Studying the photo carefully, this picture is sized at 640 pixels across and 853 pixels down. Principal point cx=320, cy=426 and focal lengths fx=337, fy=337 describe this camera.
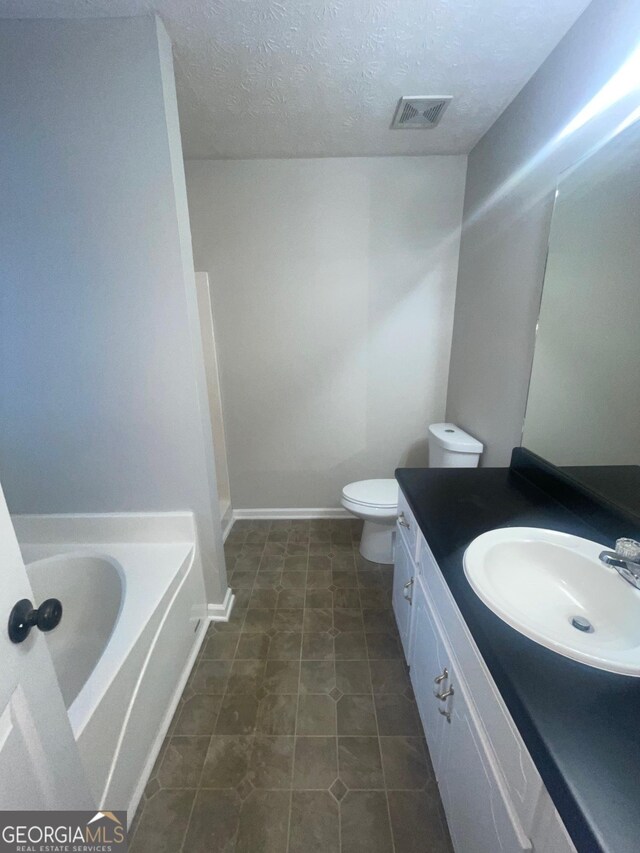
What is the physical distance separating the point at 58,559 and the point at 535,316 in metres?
2.26

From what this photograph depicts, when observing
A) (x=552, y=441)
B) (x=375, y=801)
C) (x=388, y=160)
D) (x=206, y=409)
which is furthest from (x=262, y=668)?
(x=388, y=160)

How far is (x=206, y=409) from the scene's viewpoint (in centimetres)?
156

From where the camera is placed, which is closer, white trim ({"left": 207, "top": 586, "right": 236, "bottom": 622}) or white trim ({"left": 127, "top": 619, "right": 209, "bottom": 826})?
white trim ({"left": 127, "top": 619, "right": 209, "bottom": 826})

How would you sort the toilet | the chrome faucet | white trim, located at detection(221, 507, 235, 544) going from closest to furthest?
the chrome faucet, the toilet, white trim, located at detection(221, 507, 235, 544)

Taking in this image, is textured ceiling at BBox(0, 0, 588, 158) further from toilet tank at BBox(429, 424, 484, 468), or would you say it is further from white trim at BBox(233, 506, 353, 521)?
white trim at BBox(233, 506, 353, 521)

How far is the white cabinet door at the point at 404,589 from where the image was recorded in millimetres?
1298

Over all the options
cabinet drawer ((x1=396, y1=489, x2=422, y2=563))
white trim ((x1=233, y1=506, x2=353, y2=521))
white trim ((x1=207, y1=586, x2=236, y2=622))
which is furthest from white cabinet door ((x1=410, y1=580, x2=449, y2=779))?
white trim ((x1=233, y1=506, x2=353, y2=521))

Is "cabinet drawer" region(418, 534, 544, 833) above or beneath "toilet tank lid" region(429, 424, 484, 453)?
beneath

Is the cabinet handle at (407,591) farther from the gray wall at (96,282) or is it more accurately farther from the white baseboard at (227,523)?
the white baseboard at (227,523)

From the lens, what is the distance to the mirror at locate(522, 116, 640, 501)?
938 mm

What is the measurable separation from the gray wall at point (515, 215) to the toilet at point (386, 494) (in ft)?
0.28

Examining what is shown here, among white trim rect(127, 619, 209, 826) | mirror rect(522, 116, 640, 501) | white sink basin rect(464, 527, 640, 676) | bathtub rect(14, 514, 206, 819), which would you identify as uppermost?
mirror rect(522, 116, 640, 501)

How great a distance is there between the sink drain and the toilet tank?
3.41 ft

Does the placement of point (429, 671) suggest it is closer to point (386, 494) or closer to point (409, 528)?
point (409, 528)
